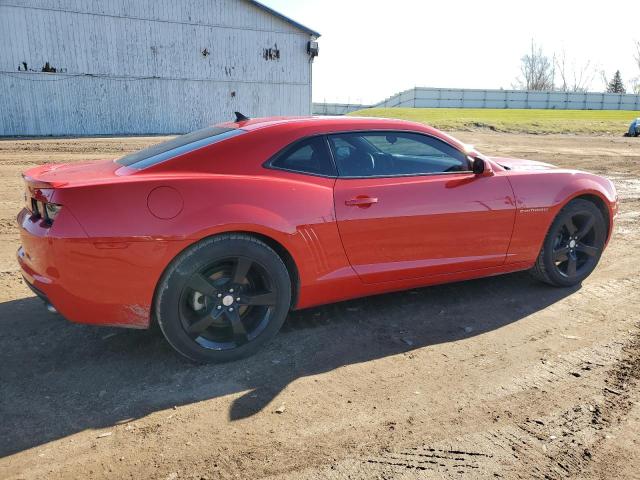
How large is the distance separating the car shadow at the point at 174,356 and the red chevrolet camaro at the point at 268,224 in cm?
24

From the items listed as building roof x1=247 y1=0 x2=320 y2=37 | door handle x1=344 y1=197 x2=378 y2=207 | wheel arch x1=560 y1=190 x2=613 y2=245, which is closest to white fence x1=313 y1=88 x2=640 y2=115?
building roof x1=247 y1=0 x2=320 y2=37

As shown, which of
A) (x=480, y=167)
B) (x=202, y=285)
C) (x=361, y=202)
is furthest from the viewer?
(x=480, y=167)

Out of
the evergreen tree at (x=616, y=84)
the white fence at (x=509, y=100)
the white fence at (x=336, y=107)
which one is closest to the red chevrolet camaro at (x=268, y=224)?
the white fence at (x=509, y=100)

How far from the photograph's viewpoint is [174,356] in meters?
3.57

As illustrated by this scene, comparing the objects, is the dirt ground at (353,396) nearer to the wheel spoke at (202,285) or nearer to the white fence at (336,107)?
the wheel spoke at (202,285)

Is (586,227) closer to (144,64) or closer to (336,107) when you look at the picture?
(144,64)

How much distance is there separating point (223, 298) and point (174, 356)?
538 millimetres

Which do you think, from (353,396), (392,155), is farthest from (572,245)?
(353,396)

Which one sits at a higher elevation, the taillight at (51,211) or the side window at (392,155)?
the side window at (392,155)

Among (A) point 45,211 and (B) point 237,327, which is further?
(B) point 237,327

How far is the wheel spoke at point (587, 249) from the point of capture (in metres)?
4.89

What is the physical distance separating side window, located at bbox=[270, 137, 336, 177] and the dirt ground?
1.16m

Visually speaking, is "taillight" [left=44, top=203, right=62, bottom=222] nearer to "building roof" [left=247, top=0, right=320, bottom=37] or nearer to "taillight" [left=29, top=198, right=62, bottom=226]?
"taillight" [left=29, top=198, right=62, bottom=226]

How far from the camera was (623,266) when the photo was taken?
18.3ft
